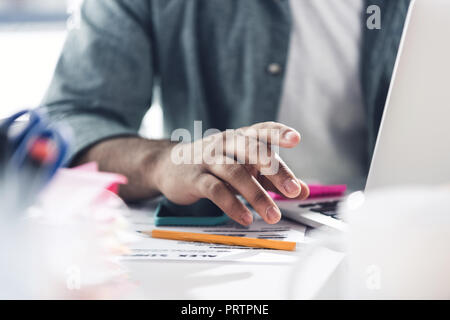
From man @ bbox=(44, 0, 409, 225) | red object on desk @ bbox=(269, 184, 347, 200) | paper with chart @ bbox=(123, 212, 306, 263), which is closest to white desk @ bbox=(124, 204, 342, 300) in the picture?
paper with chart @ bbox=(123, 212, 306, 263)

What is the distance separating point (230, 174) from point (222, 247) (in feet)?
0.21

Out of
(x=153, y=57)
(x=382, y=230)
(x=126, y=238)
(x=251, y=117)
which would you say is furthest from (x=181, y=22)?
(x=382, y=230)

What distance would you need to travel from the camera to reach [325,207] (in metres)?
0.37

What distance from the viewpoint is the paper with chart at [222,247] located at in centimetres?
27

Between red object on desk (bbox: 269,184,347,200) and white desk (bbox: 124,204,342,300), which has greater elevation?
white desk (bbox: 124,204,342,300)

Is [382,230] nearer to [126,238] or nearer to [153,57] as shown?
[126,238]

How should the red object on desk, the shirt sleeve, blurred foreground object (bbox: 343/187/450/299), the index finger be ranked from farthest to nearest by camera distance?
the shirt sleeve < the red object on desk < the index finger < blurred foreground object (bbox: 343/187/450/299)

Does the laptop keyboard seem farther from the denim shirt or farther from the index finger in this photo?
the denim shirt

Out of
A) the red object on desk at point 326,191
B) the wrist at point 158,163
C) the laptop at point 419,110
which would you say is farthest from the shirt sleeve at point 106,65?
the laptop at point 419,110

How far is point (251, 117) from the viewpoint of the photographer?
0.63 meters

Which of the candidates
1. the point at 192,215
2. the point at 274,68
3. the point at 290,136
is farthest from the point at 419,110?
the point at 274,68

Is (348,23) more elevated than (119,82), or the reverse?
(348,23)

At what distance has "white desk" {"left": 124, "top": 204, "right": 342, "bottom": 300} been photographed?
0.22 meters
